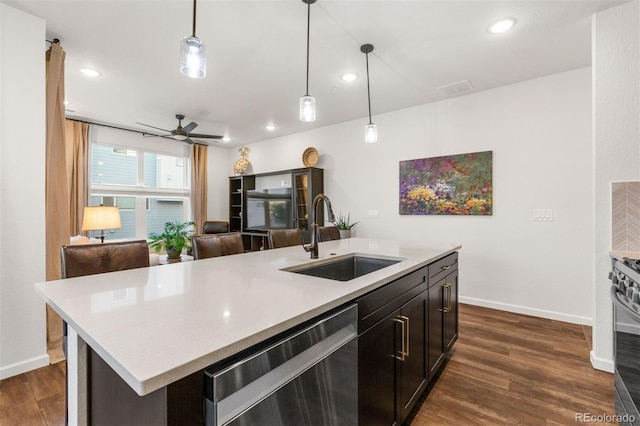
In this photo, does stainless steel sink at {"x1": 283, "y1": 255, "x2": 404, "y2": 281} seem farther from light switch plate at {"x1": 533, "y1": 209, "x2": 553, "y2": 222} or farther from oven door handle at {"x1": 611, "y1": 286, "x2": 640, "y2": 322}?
light switch plate at {"x1": 533, "y1": 209, "x2": 553, "y2": 222}

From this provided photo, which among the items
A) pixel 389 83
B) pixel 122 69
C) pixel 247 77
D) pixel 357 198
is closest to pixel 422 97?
pixel 389 83

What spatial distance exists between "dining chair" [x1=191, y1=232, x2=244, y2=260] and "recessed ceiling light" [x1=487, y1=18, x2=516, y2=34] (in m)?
2.59

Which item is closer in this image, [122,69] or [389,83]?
[122,69]

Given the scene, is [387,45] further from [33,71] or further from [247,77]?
[33,71]

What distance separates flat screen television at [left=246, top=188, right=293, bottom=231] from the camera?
5348mm

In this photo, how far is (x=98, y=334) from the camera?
75 cm

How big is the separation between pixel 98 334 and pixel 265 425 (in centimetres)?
49

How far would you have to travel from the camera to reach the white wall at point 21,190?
213cm

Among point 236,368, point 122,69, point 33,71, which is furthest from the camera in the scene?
point 122,69

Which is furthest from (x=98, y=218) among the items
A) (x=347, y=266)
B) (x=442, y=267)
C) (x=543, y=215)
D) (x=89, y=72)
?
(x=543, y=215)

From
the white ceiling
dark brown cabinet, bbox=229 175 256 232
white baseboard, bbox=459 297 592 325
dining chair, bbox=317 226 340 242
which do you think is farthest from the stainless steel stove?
dark brown cabinet, bbox=229 175 256 232

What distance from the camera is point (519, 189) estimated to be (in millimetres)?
3336

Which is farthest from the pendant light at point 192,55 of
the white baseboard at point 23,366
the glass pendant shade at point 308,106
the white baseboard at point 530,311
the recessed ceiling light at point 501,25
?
the white baseboard at point 530,311

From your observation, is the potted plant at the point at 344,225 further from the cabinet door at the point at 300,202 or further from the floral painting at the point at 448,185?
the floral painting at the point at 448,185
